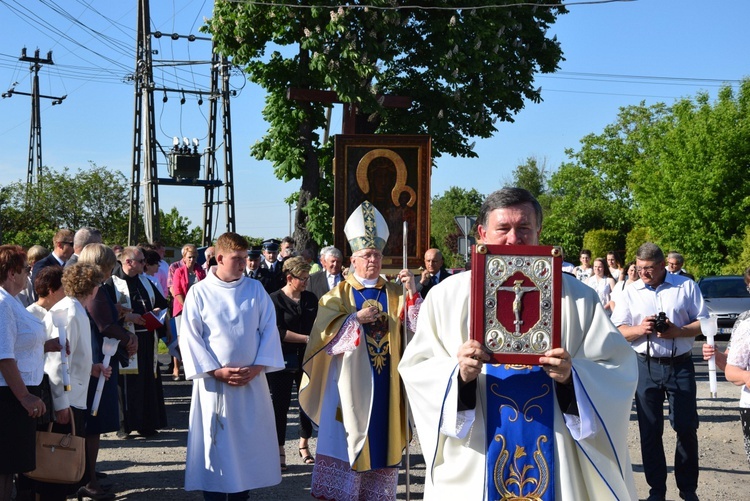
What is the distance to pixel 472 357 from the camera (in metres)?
3.84

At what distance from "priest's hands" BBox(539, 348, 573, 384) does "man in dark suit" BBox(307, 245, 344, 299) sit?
6.47 meters

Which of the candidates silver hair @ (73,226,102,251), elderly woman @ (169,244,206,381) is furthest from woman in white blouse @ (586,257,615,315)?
silver hair @ (73,226,102,251)

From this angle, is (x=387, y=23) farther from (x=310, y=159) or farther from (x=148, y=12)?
(x=148, y=12)

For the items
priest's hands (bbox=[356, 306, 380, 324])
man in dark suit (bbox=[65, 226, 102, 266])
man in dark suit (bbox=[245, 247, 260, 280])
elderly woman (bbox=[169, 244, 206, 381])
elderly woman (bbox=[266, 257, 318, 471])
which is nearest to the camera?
priest's hands (bbox=[356, 306, 380, 324])

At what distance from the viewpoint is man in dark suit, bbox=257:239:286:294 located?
468 inches

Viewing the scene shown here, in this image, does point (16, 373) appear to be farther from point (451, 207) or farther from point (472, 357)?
point (451, 207)

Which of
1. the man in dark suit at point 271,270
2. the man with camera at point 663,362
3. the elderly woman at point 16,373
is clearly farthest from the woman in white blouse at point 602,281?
the elderly woman at point 16,373

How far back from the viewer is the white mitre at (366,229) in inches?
290

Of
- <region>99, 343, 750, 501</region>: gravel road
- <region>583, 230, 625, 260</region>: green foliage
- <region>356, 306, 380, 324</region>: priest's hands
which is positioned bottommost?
<region>99, 343, 750, 501</region>: gravel road

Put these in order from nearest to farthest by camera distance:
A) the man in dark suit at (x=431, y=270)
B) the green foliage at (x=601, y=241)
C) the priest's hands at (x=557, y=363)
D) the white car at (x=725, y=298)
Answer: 1. the priest's hands at (x=557, y=363)
2. the man in dark suit at (x=431, y=270)
3. the white car at (x=725, y=298)
4. the green foliage at (x=601, y=241)

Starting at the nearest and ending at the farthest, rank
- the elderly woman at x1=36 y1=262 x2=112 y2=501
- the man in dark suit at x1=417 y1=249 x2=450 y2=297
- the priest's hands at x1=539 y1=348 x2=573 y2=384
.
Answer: the priest's hands at x1=539 y1=348 x2=573 y2=384 < the elderly woman at x1=36 y1=262 x2=112 y2=501 < the man in dark suit at x1=417 y1=249 x2=450 y2=297

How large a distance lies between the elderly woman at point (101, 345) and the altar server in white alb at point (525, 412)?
378cm

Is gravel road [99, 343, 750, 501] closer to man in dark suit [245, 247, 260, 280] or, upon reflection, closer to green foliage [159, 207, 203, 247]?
man in dark suit [245, 247, 260, 280]

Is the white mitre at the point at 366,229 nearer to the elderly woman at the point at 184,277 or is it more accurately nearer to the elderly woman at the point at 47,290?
the elderly woman at the point at 47,290
